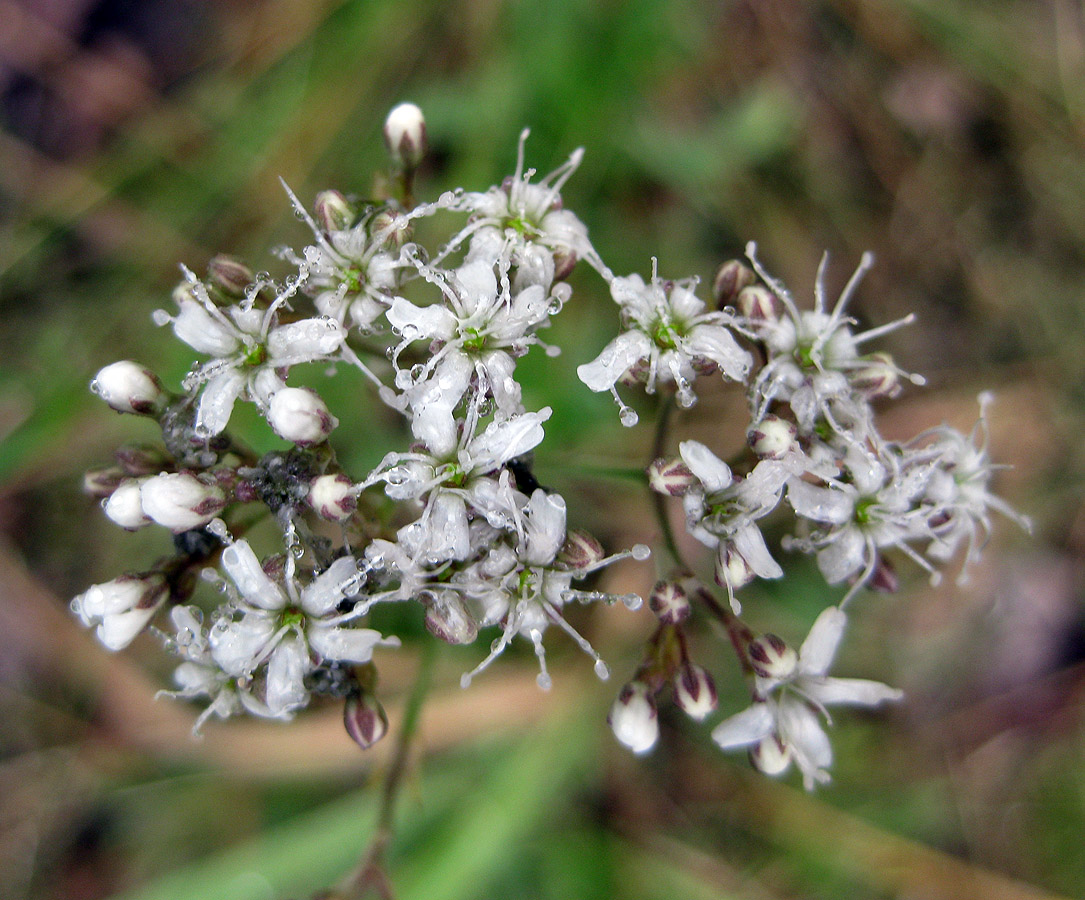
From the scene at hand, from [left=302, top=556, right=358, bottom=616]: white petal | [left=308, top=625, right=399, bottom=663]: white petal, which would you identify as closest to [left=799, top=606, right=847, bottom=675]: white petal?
[left=308, top=625, right=399, bottom=663]: white petal

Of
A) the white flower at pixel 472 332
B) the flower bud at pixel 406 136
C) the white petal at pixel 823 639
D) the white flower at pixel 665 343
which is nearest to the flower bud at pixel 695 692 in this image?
the white petal at pixel 823 639

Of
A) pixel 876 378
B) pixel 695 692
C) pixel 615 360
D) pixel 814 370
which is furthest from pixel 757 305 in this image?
pixel 695 692

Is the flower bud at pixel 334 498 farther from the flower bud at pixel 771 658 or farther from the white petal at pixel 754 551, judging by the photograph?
the flower bud at pixel 771 658

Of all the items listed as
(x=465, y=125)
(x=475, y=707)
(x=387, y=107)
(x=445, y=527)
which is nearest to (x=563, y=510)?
(x=445, y=527)

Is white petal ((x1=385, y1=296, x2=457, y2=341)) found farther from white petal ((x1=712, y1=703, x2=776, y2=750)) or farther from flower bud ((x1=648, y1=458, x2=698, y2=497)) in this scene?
white petal ((x1=712, y1=703, x2=776, y2=750))

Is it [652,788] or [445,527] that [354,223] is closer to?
[445,527]

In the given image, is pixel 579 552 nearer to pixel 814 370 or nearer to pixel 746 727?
pixel 746 727

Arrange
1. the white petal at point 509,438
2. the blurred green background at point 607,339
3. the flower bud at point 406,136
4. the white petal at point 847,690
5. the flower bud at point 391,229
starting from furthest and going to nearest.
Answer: the blurred green background at point 607,339 < the flower bud at point 406,136 < the white petal at point 847,690 < the flower bud at point 391,229 < the white petal at point 509,438
